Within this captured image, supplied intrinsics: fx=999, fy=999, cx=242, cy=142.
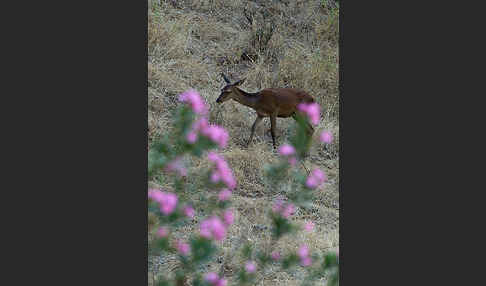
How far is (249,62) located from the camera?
7.69 meters

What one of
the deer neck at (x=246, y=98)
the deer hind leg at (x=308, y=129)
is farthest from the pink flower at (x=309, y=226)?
the deer neck at (x=246, y=98)

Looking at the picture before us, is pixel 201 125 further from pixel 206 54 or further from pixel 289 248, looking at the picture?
pixel 206 54

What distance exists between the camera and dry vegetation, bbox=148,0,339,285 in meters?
7.25

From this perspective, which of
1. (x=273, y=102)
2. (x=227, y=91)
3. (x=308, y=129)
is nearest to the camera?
(x=308, y=129)

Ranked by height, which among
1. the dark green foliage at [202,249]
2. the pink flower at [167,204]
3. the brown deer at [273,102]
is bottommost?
the dark green foliage at [202,249]

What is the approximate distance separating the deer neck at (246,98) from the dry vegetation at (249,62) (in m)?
0.21

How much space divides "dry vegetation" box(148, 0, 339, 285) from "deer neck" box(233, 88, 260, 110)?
208 millimetres

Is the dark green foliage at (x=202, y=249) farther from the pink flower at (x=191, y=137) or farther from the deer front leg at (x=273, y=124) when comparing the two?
the deer front leg at (x=273, y=124)

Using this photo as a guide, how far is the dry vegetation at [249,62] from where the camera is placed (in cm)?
725

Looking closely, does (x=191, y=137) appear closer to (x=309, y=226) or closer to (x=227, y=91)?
(x=309, y=226)

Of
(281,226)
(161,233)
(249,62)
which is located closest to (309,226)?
(249,62)

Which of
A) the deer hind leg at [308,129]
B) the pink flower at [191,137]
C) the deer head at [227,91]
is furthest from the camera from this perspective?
the deer head at [227,91]

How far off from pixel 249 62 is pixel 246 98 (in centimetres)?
52

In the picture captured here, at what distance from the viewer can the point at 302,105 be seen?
23.6ft
